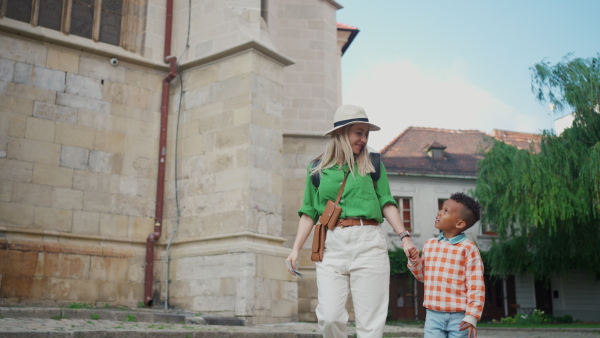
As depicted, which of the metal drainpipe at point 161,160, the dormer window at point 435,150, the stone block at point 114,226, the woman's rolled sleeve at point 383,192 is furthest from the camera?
the dormer window at point 435,150

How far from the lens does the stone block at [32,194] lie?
8.98 metres

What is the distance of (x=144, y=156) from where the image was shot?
1030 cm

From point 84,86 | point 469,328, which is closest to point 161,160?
point 84,86

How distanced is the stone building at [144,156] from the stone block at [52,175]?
2cm

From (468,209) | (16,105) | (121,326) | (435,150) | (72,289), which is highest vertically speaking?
(435,150)

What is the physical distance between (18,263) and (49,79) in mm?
2749

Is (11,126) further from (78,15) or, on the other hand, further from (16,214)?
(78,15)

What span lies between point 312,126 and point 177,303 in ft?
15.7

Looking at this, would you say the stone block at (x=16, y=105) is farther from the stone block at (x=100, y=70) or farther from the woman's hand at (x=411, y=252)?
the woman's hand at (x=411, y=252)

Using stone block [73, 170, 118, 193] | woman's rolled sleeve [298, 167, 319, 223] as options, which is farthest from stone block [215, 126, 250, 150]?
woman's rolled sleeve [298, 167, 319, 223]

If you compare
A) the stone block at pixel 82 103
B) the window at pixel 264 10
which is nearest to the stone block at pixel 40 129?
the stone block at pixel 82 103

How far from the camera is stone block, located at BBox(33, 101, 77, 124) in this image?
368 inches

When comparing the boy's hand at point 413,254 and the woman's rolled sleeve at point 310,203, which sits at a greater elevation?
the woman's rolled sleeve at point 310,203

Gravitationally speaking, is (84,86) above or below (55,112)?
above
